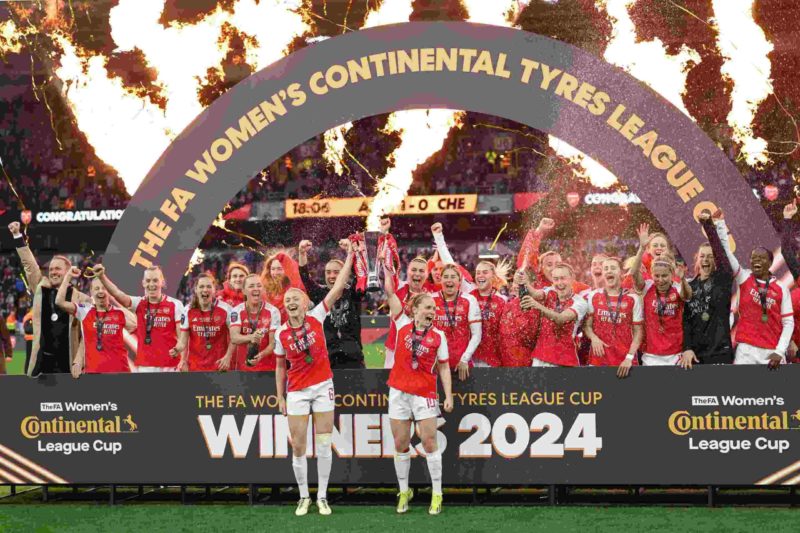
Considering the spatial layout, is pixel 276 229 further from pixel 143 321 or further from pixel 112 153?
pixel 143 321

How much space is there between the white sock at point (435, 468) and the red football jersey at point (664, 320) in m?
2.06

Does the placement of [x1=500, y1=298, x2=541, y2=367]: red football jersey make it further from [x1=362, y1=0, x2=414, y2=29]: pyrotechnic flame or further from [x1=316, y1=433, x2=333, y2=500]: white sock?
[x1=362, y1=0, x2=414, y2=29]: pyrotechnic flame

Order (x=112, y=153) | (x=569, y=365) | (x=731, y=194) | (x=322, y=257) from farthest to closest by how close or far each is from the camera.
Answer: (x=322, y=257), (x=112, y=153), (x=731, y=194), (x=569, y=365)

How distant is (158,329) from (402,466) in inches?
111

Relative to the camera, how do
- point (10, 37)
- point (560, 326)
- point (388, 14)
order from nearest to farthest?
point (560, 326) → point (388, 14) → point (10, 37)

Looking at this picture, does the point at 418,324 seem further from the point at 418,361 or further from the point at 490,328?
the point at 490,328

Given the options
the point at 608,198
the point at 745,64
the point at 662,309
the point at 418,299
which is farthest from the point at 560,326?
the point at 745,64

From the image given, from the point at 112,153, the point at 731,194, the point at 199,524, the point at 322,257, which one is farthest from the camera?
the point at 322,257

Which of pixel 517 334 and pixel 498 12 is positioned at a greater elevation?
pixel 498 12

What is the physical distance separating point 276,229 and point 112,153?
256 centimetres

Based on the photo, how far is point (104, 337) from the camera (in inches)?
380

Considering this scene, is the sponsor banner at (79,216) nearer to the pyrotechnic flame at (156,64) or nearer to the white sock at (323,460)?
the pyrotechnic flame at (156,64)

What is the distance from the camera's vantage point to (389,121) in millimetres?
13469

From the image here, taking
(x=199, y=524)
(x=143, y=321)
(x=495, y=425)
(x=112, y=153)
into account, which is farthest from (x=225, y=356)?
(x=112, y=153)
